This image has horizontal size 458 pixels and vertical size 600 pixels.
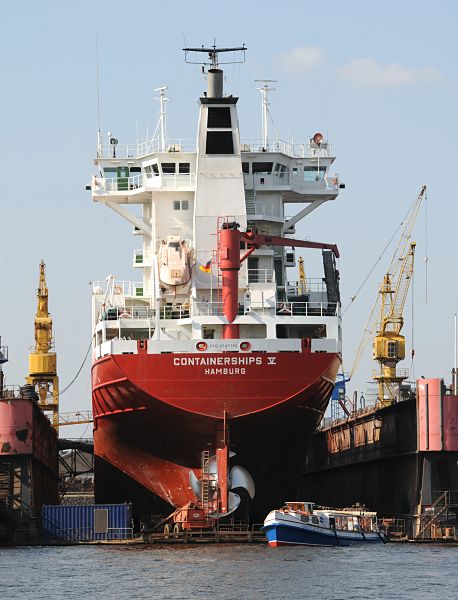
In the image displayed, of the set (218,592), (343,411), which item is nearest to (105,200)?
(218,592)

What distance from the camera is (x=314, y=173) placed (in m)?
81.6

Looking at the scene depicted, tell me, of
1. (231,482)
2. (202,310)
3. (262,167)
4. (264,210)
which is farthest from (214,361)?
(262,167)

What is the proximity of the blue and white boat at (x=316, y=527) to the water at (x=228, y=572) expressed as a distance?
23.0 inches

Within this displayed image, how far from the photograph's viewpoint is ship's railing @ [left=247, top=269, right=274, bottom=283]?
2987 inches

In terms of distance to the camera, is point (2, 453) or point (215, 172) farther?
point (215, 172)

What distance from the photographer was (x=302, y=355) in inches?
2749

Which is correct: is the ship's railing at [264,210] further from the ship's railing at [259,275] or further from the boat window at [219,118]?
the boat window at [219,118]

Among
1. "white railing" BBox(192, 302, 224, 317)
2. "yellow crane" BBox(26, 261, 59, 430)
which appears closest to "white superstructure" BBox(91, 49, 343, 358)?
"white railing" BBox(192, 302, 224, 317)

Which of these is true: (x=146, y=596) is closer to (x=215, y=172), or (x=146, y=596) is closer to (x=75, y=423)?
(x=215, y=172)

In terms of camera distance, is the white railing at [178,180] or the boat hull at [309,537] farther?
the white railing at [178,180]

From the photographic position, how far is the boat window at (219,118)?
7531 cm

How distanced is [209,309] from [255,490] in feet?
26.9

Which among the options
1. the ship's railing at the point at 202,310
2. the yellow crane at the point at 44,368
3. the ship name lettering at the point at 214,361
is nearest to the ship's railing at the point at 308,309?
the ship's railing at the point at 202,310

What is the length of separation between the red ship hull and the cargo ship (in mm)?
57
